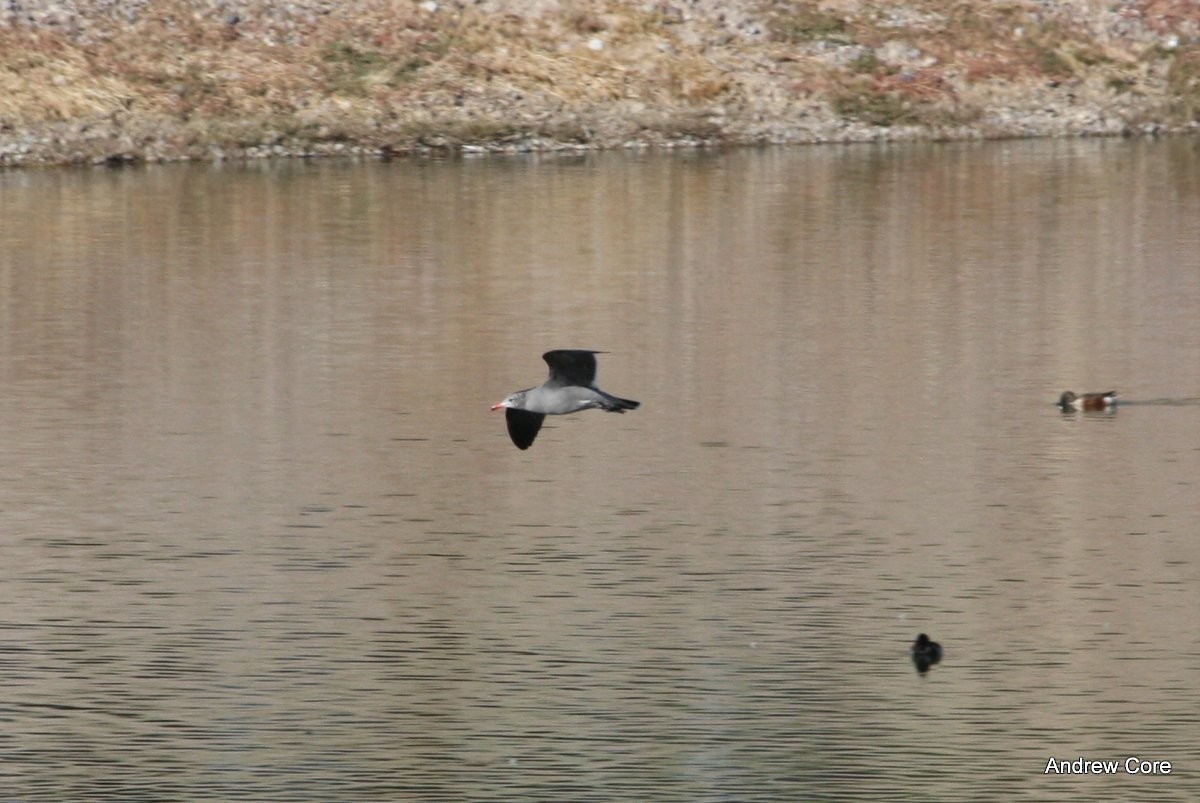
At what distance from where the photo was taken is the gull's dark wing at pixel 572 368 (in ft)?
75.2

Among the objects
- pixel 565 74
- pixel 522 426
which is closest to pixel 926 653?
pixel 522 426

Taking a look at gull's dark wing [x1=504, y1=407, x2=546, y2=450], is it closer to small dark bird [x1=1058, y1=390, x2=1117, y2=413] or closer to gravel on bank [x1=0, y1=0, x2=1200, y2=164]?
small dark bird [x1=1058, y1=390, x2=1117, y2=413]

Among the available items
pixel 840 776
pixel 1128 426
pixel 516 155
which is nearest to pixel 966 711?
pixel 840 776

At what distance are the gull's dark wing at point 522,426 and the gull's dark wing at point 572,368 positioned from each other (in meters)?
0.38

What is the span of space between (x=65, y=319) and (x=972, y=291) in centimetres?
1408

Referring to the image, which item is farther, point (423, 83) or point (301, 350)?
point (423, 83)

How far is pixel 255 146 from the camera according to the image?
6312cm

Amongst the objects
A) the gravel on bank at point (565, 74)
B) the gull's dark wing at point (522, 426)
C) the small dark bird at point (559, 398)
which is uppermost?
the gravel on bank at point (565, 74)

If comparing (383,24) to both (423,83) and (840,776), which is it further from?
(840,776)

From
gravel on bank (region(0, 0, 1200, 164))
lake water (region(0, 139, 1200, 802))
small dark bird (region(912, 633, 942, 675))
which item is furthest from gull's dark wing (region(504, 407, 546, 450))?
gravel on bank (region(0, 0, 1200, 164))

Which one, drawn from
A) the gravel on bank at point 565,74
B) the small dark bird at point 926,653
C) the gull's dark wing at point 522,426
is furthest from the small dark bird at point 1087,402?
the gravel on bank at point 565,74

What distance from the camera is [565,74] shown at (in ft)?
215

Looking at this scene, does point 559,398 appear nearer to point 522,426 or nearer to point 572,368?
point 572,368

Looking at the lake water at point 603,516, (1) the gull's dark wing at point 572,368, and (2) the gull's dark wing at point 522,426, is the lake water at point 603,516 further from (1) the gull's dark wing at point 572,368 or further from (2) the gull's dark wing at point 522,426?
(1) the gull's dark wing at point 572,368
